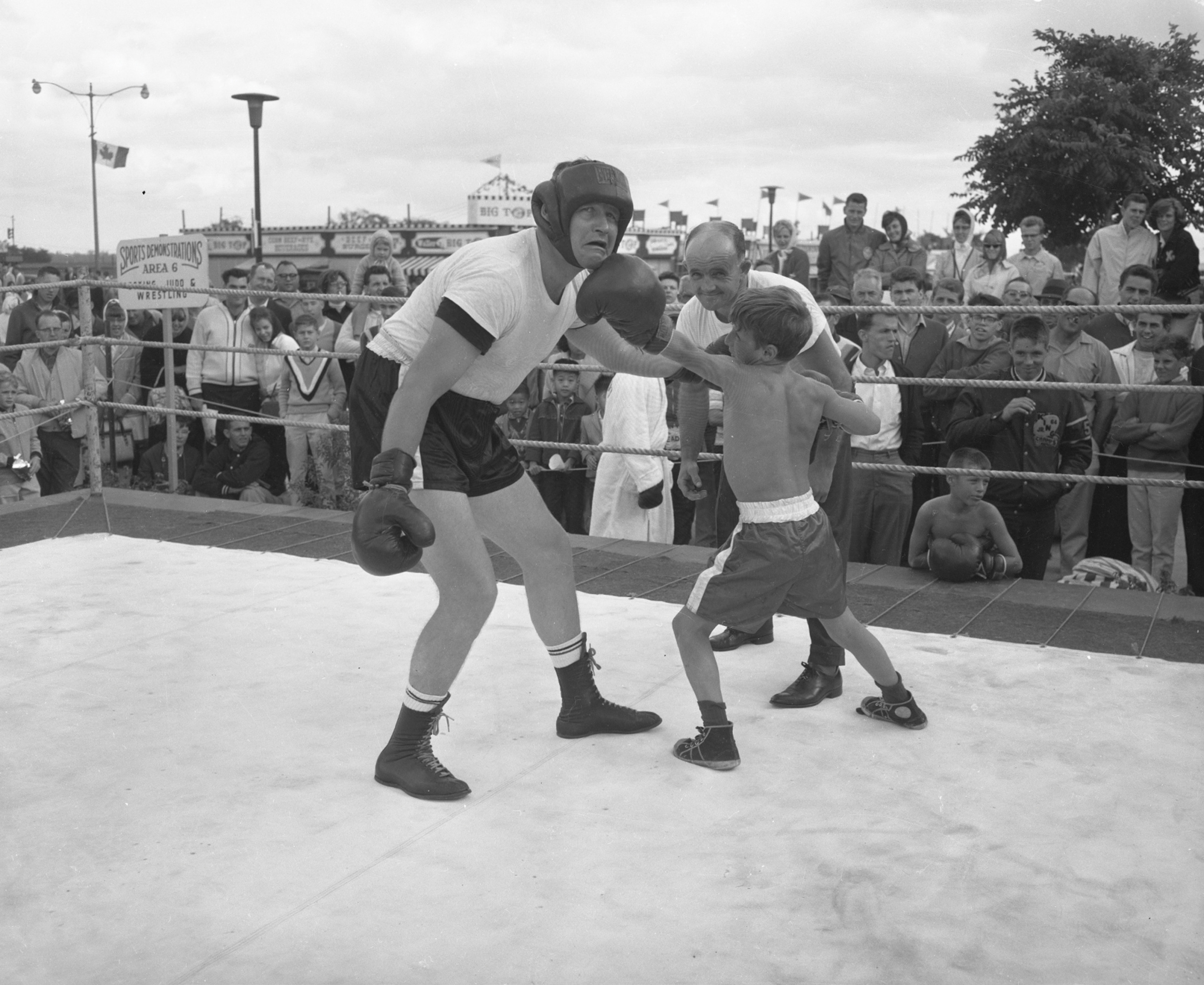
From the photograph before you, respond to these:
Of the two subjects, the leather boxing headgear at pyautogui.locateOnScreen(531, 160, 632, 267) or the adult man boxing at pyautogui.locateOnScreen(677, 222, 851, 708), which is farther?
the adult man boxing at pyautogui.locateOnScreen(677, 222, 851, 708)

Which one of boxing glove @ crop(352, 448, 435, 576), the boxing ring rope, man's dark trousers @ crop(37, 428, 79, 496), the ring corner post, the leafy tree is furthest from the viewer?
the leafy tree

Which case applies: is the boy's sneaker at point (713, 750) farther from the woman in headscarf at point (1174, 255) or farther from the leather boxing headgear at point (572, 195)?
the woman in headscarf at point (1174, 255)

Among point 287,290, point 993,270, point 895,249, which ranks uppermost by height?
point 895,249

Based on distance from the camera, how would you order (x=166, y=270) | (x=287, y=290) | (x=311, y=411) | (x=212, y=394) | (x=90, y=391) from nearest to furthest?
(x=90, y=391) < (x=166, y=270) < (x=311, y=411) < (x=212, y=394) < (x=287, y=290)

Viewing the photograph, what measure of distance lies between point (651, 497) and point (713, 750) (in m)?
2.22

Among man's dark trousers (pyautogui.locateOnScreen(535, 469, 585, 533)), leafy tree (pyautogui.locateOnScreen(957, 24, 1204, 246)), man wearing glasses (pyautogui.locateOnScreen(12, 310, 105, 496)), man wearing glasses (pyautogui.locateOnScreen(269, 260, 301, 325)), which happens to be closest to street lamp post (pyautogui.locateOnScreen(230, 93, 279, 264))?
man wearing glasses (pyautogui.locateOnScreen(269, 260, 301, 325))

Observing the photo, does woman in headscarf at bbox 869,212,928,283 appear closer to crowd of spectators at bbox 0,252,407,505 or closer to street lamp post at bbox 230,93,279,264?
crowd of spectators at bbox 0,252,407,505

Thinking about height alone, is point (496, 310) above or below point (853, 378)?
above

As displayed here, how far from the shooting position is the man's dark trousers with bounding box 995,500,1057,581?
471 cm

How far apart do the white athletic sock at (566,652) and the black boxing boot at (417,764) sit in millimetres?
337

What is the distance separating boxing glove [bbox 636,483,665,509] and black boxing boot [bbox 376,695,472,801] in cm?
222

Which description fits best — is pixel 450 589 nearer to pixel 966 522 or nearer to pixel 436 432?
pixel 436 432

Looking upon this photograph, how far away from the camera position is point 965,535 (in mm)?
4090

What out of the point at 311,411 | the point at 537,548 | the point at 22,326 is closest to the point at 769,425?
the point at 537,548
